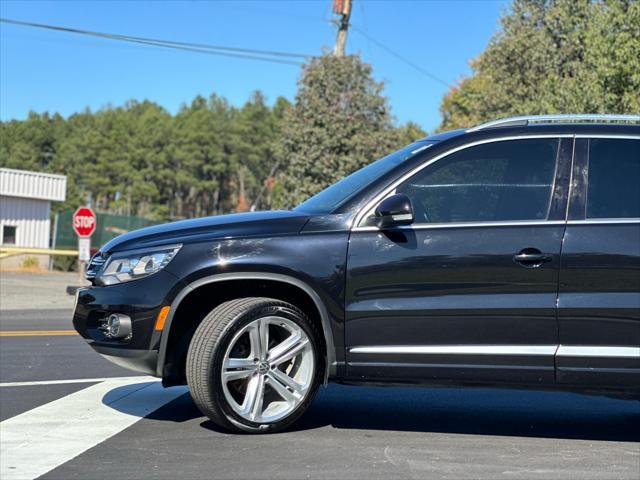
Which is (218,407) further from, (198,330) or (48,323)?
(48,323)

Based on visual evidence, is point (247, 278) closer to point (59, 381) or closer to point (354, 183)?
point (354, 183)

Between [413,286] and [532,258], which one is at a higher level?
[532,258]

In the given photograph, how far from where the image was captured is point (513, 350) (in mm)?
4980

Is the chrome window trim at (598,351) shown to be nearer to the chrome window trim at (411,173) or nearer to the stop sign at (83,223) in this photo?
the chrome window trim at (411,173)

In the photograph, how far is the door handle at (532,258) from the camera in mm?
5000

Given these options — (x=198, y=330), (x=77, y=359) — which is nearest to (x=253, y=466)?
(x=198, y=330)

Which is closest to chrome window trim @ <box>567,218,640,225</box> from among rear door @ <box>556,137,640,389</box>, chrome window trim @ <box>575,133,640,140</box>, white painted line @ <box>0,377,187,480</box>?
rear door @ <box>556,137,640,389</box>

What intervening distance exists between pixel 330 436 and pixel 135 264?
149cm

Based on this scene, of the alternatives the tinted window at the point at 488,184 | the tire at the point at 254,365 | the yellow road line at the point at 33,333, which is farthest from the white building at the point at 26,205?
the tinted window at the point at 488,184

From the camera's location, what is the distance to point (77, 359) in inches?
328

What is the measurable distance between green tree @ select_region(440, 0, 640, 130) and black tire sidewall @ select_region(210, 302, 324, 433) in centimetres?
1485

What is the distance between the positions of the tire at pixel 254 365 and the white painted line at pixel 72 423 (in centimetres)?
66

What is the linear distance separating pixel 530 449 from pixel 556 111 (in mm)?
18940

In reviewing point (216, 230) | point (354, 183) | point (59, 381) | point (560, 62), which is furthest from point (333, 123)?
point (216, 230)
